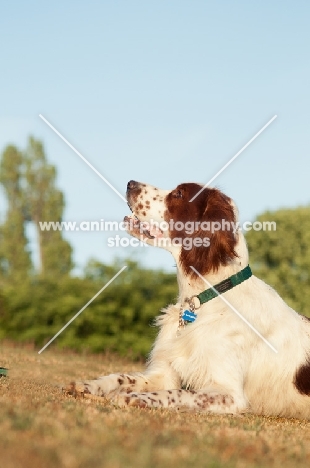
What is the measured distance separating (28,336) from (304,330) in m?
11.4

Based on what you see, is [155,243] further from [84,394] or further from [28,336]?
[28,336]

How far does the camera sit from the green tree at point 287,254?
91.2 feet

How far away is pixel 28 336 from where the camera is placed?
651 inches

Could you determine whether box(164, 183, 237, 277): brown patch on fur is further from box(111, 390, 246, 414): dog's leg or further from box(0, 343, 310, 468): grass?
box(0, 343, 310, 468): grass

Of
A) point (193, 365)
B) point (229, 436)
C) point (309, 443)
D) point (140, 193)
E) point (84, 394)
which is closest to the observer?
point (229, 436)

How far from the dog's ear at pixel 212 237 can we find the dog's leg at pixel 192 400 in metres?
1.07

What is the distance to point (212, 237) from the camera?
582cm

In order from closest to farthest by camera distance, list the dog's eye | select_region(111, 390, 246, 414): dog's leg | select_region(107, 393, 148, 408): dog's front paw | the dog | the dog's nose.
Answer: select_region(107, 393, 148, 408): dog's front paw → select_region(111, 390, 246, 414): dog's leg → the dog → the dog's eye → the dog's nose

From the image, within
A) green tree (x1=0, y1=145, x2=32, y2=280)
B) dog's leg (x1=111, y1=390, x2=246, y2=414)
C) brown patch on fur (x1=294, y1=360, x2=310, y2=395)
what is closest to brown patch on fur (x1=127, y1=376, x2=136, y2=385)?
dog's leg (x1=111, y1=390, x2=246, y2=414)

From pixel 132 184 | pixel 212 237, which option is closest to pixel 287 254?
pixel 132 184

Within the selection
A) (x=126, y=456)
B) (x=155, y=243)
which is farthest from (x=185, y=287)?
(x=126, y=456)

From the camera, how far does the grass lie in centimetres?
251

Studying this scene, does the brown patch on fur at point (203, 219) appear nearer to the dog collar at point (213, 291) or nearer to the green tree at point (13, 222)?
the dog collar at point (213, 291)

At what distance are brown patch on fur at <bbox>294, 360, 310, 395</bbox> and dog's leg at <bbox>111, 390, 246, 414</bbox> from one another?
73 cm
